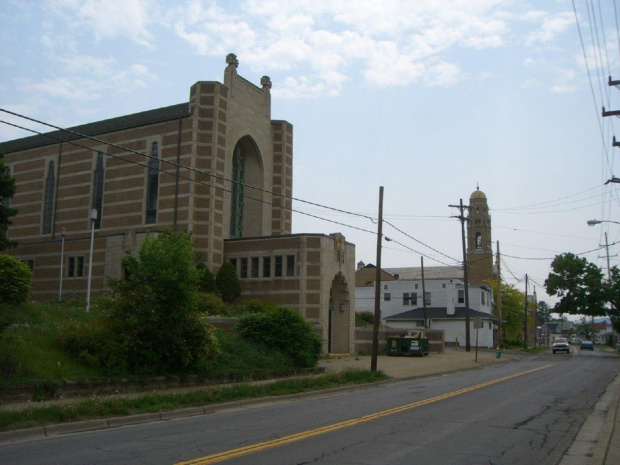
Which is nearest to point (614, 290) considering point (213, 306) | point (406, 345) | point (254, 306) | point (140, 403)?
point (406, 345)

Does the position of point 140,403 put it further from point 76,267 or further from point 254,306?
point 76,267

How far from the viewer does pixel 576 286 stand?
67312 millimetres

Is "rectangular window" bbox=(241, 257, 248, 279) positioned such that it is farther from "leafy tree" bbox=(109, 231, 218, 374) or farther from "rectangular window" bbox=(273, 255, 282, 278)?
"leafy tree" bbox=(109, 231, 218, 374)

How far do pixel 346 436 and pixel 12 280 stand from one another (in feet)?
48.9

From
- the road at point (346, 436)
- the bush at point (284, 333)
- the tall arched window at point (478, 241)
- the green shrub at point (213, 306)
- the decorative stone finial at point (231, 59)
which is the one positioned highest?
the decorative stone finial at point (231, 59)

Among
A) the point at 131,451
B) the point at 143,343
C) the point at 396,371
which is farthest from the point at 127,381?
the point at 396,371

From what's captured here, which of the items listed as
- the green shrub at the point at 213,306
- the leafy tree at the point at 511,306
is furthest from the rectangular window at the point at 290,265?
the leafy tree at the point at 511,306

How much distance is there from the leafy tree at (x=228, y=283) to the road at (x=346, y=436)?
22276 millimetres

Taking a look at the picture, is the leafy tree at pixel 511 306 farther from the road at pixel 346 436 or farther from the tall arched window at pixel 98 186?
the road at pixel 346 436

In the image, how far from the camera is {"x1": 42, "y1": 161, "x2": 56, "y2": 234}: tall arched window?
1934 inches

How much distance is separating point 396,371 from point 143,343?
1470 cm

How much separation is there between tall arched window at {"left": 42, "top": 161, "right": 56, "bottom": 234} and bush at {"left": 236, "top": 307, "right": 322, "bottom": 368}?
29.7 meters

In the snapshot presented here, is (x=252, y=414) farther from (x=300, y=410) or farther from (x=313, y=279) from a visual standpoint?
(x=313, y=279)

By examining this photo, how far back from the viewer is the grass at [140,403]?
1191 cm
